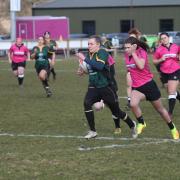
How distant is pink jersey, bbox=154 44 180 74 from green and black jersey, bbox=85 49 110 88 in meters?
2.64

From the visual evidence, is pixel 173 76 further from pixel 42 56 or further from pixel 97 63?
pixel 42 56

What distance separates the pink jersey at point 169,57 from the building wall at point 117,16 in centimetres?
5989

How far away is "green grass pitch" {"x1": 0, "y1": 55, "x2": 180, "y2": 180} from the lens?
7797 mm

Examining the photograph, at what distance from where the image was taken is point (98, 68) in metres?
10.3

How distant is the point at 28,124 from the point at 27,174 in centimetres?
472

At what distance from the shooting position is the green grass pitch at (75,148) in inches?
307

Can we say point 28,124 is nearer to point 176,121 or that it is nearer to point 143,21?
point 176,121

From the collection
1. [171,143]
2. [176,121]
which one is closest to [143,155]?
[171,143]

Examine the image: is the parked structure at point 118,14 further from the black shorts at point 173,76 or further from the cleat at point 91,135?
the cleat at point 91,135

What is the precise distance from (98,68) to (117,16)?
64.0 m

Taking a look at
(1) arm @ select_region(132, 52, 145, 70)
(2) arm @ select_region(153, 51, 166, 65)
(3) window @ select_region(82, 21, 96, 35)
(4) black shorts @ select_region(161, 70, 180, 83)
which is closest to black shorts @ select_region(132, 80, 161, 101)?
(1) arm @ select_region(132, 52, 145, 70)

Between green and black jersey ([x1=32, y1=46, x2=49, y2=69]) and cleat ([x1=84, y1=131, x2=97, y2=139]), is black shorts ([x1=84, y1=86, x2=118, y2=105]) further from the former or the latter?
green and black jersey ([x1=32, y1=46, x2=49, y2=69])

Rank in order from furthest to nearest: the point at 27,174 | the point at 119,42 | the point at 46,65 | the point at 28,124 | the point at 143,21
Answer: the point at 143,21, the point at 119,42, the point at 46,65, the point at 28,124, the point at 27,174

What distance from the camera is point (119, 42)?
55625 millimetres
